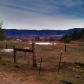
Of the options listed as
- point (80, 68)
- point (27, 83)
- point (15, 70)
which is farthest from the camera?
point (80, 68)

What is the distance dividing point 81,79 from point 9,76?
4065 millimetres

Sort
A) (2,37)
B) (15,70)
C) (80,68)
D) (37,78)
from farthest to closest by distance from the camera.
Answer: (2,37), (80,68), (15,70), (37,78)

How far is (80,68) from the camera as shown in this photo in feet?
49.0

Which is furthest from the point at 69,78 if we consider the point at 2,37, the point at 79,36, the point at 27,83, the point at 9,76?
the point at 79,36

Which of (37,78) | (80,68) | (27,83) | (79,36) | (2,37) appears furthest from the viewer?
(79,36)

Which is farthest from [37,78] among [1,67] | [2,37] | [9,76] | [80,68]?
[2,37]

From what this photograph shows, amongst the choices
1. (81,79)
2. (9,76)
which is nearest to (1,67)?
(9,76)

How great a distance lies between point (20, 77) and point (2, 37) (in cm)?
4041

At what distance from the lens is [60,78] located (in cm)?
1159

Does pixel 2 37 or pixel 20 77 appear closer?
pixel 20 77

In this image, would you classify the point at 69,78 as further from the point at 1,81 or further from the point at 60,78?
the point at 1,81

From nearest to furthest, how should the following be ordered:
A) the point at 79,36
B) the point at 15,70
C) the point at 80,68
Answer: the point at 15,70 → the point at 80,68 → the point at 79,36

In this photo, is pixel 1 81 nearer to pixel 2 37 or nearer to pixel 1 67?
pixel 1 67

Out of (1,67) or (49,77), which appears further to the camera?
(1,67)
